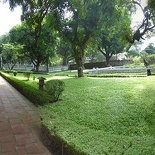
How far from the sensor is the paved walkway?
13.6ft

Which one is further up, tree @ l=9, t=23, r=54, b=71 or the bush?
tree @ l=9, t=23, r=54, b=71

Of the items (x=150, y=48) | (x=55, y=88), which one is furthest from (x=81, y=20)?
(x=150, y=48)

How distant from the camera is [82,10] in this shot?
47.9 feet

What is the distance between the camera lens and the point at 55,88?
7.94 meters

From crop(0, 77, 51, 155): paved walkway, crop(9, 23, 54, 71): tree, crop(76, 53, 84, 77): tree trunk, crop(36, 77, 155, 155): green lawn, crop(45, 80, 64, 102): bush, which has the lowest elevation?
crop(0, 77, 51, 155): paved walkway

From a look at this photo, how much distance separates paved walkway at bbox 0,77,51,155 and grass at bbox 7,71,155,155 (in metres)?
0.37

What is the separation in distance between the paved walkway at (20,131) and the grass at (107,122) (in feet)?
1.21

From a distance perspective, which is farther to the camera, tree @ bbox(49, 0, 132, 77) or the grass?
tree @ bbox(49, 0, 132, 77)

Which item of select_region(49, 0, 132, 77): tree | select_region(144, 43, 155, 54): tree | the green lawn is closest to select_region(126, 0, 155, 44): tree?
select_region(49, 0, 132, 77): tree

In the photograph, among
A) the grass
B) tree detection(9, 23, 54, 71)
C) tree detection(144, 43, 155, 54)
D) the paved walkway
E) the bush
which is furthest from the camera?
tree detection(144, 43, 155, 54)

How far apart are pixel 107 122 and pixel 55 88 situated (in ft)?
10.3

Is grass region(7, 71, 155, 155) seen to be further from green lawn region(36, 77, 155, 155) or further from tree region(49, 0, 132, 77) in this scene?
tree region(49, 0, 132, 77)

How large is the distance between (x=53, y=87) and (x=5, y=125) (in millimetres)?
2634

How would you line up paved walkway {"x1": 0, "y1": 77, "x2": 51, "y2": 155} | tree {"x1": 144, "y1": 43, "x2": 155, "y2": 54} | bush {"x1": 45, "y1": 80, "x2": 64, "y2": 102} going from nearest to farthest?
paved walkway {"x1": 0, "y1": 77, "x2": 51, "y2": 155} → bush {"x1": 45, "y1": 80, "x2": 64, "y2": 102} → tree {"x1": 144, "y1": 43, "x2": 155, "y2": 54}
